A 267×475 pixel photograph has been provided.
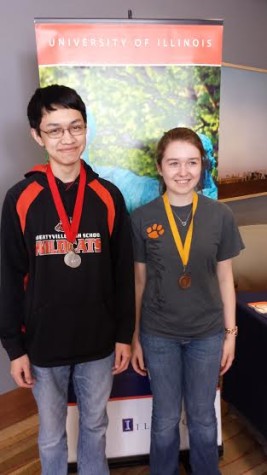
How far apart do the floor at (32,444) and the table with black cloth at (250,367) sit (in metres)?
0.13

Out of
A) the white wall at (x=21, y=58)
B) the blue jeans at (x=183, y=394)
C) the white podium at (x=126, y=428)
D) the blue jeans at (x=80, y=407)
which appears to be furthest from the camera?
the white wall at (x=21, y=58)

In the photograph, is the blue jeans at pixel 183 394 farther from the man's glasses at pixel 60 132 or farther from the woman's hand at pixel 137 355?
the man's glasses at pixel 60 132

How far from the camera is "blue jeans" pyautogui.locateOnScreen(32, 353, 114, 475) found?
1302 millimetres

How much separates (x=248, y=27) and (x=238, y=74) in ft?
1.02

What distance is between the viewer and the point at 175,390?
57.2 inches

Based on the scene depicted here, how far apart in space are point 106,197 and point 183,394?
80 centimetres

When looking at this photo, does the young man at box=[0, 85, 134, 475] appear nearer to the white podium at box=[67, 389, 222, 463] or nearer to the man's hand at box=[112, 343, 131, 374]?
the man's hand at box=[112, 343, 131, 374]

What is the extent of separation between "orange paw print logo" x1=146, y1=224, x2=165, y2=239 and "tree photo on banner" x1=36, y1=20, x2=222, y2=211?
32 centimetres

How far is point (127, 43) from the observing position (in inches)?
60.2

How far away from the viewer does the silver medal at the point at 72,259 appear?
1225 millimetres

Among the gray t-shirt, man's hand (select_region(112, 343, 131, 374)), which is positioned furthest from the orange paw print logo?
man's hand (select_region(112, 343, 131, 374))

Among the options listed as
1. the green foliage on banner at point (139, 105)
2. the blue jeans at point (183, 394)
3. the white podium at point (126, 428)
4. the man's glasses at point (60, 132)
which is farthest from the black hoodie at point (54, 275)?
the white podium at point (126, 428)

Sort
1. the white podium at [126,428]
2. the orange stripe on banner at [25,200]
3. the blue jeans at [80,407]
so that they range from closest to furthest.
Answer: the orange stripe on banner at [25,200], the blue jeans at [80,407], the white podium at [126,428]

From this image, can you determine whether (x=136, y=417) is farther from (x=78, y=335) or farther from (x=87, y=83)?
(x=87, y=83)
